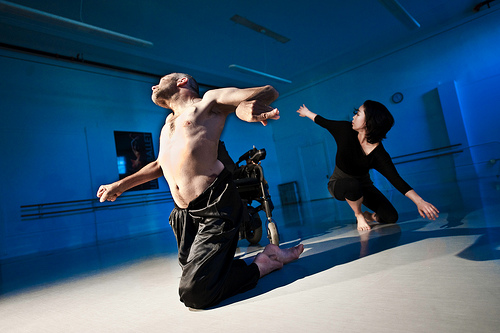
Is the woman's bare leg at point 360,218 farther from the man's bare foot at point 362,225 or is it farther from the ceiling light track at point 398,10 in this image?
the ceiling light track at point 398,10

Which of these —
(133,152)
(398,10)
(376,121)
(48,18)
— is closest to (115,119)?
(133,152)

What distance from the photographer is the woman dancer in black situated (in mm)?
2678

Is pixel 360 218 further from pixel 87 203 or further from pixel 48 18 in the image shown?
pixel 87 203

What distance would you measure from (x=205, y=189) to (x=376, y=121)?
5.82 ft

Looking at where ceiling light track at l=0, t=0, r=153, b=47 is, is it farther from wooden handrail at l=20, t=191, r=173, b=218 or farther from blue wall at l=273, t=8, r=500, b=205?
blue wall at l=273, t=8, r=500, b=205

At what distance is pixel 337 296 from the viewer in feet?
3.94

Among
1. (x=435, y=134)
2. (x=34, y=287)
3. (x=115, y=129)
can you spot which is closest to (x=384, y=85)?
Answer: (x=435, y=134)

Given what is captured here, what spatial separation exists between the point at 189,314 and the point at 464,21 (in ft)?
34.2

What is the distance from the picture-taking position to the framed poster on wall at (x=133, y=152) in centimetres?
830

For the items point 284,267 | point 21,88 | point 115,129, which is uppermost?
point 21,88

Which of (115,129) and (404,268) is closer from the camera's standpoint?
(404,268)

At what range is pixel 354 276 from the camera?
1424 mm

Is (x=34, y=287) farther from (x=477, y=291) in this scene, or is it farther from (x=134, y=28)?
(x=134, y=28)

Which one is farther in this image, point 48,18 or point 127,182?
point 48,18
